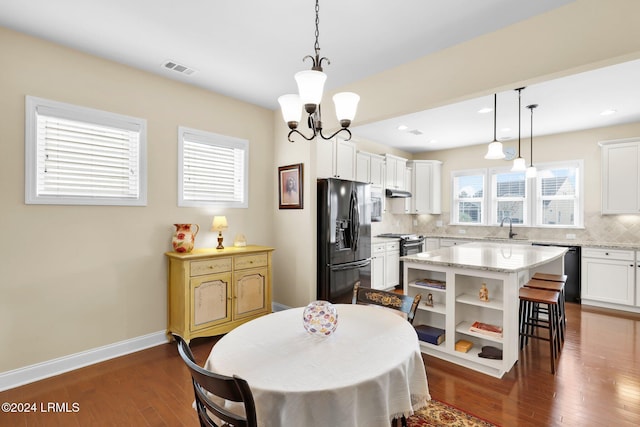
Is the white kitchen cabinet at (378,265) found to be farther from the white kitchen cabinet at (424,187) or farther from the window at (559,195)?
the window at (559,195)

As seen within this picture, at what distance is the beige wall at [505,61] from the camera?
1946mm

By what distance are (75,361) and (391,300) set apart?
2.80m

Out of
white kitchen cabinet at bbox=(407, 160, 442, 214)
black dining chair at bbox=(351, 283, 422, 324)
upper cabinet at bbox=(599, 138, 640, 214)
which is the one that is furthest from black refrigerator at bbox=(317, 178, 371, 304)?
upper cabinet at bbox=(599, 138, 640, 214)

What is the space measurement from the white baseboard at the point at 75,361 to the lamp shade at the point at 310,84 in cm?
294

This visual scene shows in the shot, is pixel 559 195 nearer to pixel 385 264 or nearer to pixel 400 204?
pixel 400 204

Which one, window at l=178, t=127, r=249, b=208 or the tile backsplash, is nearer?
window at l=178, t=127, r=249, b=208

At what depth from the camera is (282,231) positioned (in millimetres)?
4207

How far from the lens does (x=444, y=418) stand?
2.10 m

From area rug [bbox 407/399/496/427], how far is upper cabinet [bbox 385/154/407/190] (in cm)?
415

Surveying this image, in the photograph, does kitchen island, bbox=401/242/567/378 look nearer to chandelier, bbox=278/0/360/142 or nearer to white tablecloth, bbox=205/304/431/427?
white tablecloth, bbox=205/304/431/427

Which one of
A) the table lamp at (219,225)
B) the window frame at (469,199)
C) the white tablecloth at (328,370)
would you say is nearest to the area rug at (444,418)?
the white tablecloth at (328,370)

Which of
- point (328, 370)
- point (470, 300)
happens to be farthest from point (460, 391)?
point (328, 370)

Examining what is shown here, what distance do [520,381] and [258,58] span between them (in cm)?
356

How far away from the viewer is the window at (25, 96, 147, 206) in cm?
258
